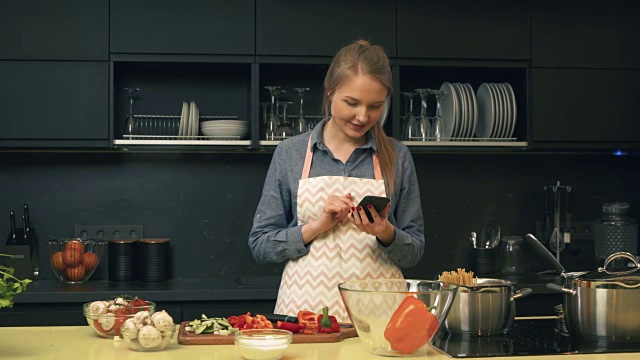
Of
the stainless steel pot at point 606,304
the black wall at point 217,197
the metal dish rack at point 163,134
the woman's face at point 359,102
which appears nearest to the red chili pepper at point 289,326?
the stainless steel pot at point 606,304

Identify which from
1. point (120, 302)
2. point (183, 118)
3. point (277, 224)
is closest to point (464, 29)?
point (183, 118)

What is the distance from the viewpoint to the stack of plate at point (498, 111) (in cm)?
384

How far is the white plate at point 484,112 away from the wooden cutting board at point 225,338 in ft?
7.12

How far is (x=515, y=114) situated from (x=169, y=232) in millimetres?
1640

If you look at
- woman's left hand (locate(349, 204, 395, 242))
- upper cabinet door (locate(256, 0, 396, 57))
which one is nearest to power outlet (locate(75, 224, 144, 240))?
upper cabinet door (locate(256, 0, 396, 57))

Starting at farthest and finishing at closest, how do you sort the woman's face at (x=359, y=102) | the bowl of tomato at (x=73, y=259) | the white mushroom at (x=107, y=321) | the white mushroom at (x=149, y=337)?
the bowl of tomato at (x=73, y=259) < the woman's face at (x=359, y=102) < the white mushroom at (x=107, y=321) < the white mushroom at (x=149, y=337)

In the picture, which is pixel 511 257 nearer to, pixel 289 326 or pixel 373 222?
pixel 373 222

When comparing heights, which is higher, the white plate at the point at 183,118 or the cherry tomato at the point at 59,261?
the white plate at the point at 183,118

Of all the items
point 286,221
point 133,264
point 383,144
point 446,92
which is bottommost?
point 133,264

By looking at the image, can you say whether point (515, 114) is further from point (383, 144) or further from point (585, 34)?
point (383, 144)

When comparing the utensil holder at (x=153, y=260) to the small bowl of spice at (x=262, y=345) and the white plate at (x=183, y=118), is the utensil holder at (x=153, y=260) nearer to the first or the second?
the white plate at (x=183, y=118)

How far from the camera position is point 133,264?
3643 millimetres

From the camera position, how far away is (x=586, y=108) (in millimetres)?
3850

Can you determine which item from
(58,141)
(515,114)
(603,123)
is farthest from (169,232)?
(603,123)
